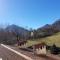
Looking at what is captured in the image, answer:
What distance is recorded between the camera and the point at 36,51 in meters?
13.2

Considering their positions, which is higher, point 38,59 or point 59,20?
point 59,20

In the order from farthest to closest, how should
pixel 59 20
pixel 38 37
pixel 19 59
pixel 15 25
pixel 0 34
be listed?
pixel 15 25, pixel 59 20, pixel 0 34, pixel 38 37, pixel 19 59

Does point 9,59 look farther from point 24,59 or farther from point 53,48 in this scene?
point 53,48

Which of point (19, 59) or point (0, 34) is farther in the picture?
point (0, 34)

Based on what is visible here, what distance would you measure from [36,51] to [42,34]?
25.2 meters

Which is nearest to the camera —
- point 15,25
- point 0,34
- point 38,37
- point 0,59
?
point 0,59

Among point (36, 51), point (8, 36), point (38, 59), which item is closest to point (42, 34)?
point (8, 36)

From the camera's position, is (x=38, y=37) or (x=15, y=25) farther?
(x=15, y=25)

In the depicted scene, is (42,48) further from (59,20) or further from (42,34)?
(59,20)

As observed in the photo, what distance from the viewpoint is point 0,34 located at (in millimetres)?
43656

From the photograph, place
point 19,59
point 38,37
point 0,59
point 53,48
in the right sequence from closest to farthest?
1. point 19,59
2. point 0,59
3. point 53,48
4. point 38,37

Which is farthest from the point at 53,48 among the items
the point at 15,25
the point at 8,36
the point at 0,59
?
the point at 15,25

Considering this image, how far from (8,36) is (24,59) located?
30122 mm

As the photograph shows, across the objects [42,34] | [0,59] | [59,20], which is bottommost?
[0,59]
